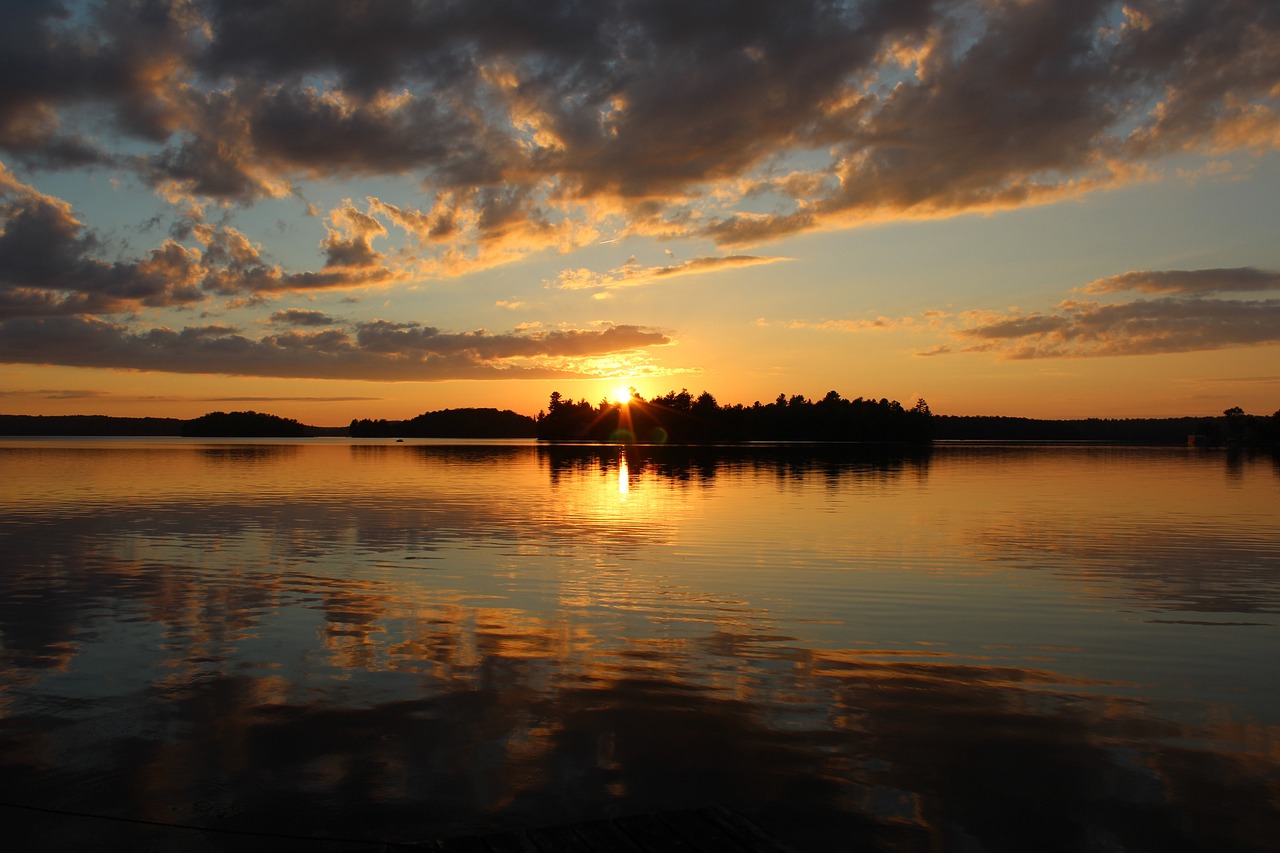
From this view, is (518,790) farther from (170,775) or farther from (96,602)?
(96,602)

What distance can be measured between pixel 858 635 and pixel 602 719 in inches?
314

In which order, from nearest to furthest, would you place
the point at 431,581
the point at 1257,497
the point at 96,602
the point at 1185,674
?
the point at 1185,674
the point at 96,602
the point at 431,581
the point at 1257,497

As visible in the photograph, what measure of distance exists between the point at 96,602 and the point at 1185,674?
2479 centimetres

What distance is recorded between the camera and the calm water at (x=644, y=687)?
10320 mm

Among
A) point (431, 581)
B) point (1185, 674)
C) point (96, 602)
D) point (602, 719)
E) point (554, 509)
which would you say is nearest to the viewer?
point (602, 719)

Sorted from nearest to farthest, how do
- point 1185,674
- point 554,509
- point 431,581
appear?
1. point 1185,674
2. point 431,581
3. point 554,509

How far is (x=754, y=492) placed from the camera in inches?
2416

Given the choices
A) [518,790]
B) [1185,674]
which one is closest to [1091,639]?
[1185,674]

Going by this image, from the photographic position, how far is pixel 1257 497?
60125 millimetres

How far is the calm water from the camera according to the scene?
10.3 meters

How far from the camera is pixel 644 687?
1523 cm

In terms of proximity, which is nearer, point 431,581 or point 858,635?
point 858,635

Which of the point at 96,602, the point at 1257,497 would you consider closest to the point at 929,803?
the point at 96,602

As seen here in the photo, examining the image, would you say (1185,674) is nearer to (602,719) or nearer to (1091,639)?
(1091,639)
